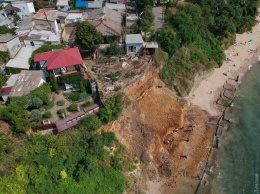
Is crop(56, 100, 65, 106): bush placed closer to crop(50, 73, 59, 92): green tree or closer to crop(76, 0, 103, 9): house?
crop(50, 73, 59, 92): green tree

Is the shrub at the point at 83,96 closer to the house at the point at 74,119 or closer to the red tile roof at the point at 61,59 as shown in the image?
the house at the point at 74,119

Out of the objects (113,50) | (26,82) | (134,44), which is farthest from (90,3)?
(26,82)

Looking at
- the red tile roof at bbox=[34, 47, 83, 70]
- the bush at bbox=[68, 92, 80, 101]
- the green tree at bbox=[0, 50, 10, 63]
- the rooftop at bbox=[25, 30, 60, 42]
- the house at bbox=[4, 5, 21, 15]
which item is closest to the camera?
the red tile roof at bbox=[34, 47, 83, 70]


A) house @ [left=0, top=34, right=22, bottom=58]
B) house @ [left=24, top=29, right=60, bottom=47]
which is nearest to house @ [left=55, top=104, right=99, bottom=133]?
house @ [left=24, top=29, right=60, bottom=47]

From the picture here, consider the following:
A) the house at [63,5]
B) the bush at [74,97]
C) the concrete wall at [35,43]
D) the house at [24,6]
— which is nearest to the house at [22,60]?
the concrete wall at [35,43]

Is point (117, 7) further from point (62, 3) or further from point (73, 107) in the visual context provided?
point (73, 107)
